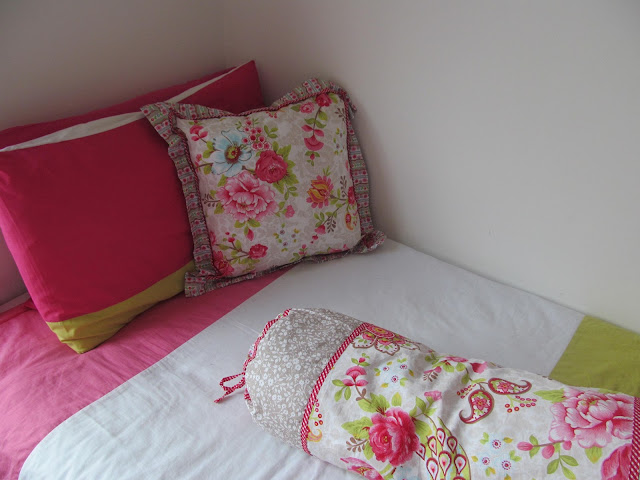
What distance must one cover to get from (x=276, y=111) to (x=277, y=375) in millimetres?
689

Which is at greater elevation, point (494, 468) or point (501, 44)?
point (501, 44)

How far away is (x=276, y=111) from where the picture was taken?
4.28 feet

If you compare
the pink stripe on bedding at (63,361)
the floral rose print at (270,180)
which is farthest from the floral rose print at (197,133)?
the pink stripe on bedding at (63,361)

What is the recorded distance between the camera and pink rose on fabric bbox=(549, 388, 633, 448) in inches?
26.4

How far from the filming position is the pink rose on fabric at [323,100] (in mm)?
1335

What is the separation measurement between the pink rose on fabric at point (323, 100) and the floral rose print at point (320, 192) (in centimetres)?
18

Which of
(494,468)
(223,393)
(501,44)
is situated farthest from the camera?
(501,44)

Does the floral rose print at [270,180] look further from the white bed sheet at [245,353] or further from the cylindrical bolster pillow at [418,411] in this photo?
the cylindrical bolster pillow at [418,411]

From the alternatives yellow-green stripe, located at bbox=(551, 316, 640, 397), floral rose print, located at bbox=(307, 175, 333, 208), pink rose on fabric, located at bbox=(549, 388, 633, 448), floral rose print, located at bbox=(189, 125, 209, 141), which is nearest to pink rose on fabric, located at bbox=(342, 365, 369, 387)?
pink rose on fabric, located at bbox=(549, 388, 633, 448)

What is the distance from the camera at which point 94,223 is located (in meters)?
1.08

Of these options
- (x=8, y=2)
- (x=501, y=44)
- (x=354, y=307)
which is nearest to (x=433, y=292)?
(x=354, y=307)

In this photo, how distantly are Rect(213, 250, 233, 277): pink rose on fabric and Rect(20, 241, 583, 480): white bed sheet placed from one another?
92 millimetres

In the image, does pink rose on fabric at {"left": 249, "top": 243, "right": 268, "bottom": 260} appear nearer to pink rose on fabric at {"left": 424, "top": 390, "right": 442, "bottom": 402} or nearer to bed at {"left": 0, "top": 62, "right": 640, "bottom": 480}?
bed at {"left": 0, "top": 62, "right": 640, "bottom": 480}

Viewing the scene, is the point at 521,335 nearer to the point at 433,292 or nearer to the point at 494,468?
the point at 433,292
